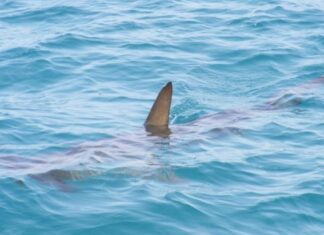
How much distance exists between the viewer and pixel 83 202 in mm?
8547

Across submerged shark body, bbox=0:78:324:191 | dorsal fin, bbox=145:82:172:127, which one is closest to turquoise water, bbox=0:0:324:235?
submerged shark body, bbox=0:78:324:191

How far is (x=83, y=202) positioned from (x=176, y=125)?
2932mm

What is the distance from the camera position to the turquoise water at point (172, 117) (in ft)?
27.6

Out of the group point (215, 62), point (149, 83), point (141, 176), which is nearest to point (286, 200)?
point (141, 176)

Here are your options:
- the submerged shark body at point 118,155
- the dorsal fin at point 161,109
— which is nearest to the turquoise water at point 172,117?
the submerged shark body at point 118,155

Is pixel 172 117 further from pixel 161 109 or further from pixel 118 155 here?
pixel 118 155

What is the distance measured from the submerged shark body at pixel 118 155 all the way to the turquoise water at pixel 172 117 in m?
0.03

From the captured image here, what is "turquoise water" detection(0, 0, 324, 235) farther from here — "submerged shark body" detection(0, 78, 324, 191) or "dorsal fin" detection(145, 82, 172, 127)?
"dorsal fin" detection(145, 82, 172, 127)

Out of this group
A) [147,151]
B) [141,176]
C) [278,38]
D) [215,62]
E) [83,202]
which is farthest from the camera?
[278,38]

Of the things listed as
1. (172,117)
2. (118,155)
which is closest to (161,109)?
(118,155)

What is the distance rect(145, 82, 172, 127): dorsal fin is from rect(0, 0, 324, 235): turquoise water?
0.72ft

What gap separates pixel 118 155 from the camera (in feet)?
32.9

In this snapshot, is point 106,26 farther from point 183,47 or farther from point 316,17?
point 316,17

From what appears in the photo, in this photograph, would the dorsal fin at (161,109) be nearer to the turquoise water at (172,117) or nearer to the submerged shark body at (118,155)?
the submerged shark body at (118,155)
